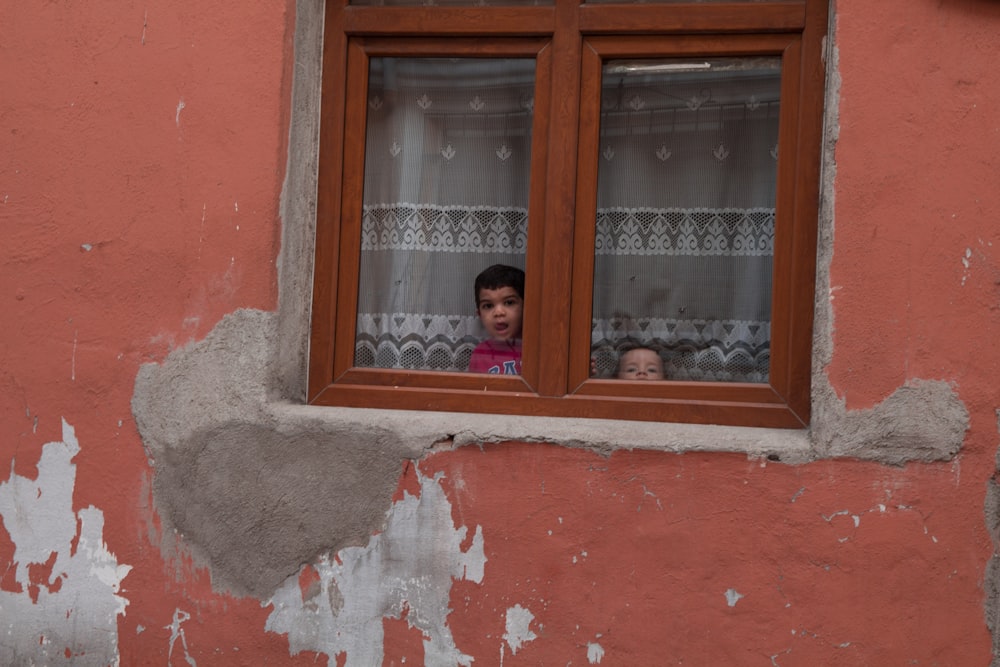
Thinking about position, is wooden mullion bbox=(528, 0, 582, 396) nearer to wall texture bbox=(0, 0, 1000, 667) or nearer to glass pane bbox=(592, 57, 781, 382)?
glass pane bbox=(592, 57, 781, 382)

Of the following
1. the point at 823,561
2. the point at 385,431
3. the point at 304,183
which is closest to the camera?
the point at 823,561

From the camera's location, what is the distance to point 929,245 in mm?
2631

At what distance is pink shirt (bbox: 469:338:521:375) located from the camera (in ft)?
10.0

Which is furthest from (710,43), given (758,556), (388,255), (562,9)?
(758,556)

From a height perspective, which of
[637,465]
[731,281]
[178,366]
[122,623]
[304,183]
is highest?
[304,183]

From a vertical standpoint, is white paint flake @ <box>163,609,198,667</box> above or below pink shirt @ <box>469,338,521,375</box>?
below

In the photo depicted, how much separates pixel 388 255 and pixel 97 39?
106 cm

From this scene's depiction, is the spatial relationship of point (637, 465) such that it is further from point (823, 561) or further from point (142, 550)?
point (142, 550)

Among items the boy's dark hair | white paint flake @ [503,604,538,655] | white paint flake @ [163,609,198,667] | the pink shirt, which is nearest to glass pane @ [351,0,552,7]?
the boy's dark hair

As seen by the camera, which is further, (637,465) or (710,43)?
(710,43)

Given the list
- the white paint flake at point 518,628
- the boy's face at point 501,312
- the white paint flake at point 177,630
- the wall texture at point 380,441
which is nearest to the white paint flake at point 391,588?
the wall texture at point 380,441

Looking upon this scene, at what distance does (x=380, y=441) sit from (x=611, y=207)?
0.96 metres

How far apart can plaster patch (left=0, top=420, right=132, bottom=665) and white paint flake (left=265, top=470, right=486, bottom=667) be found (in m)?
0.51

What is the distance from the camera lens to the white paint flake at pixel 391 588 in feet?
9.21
